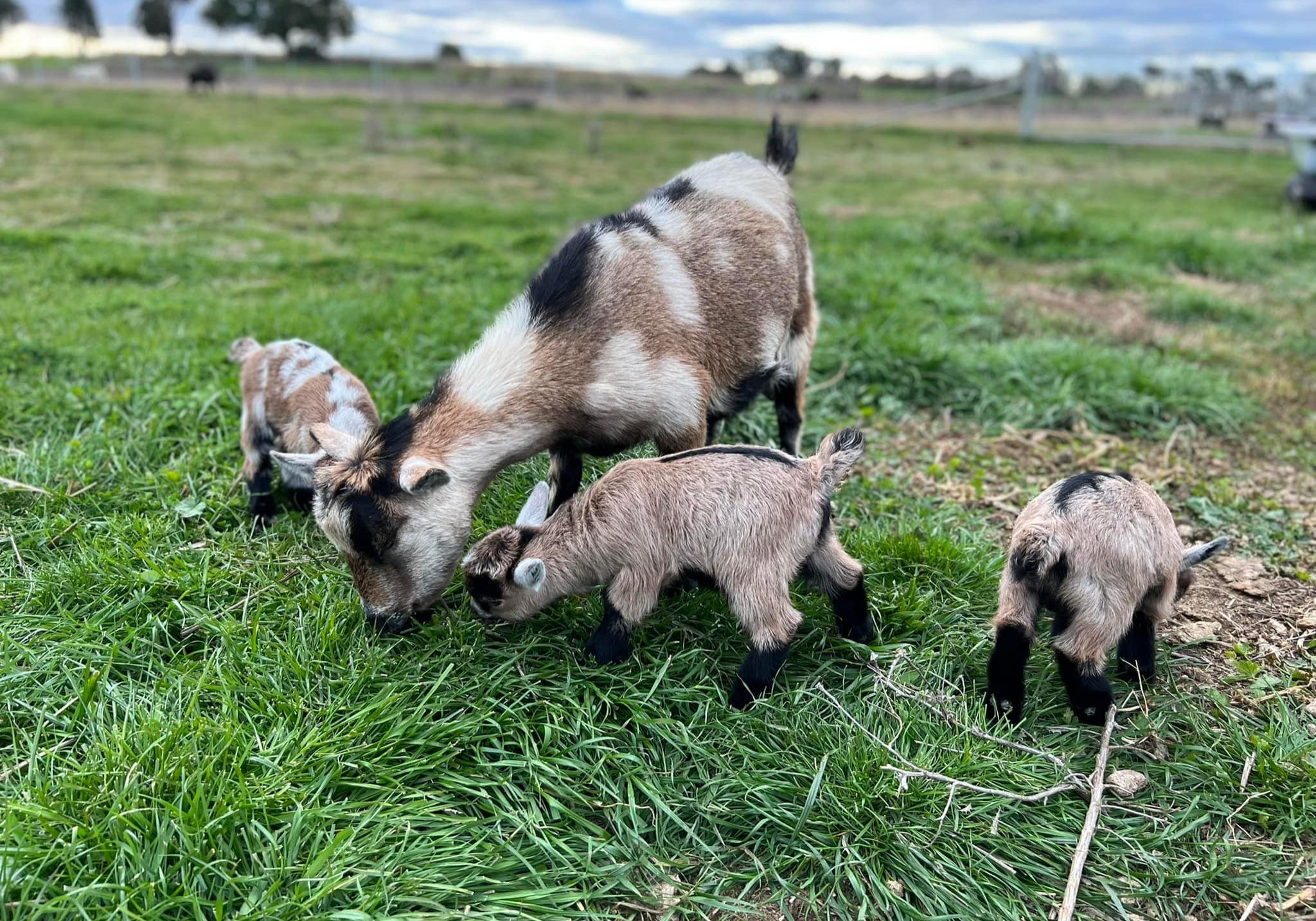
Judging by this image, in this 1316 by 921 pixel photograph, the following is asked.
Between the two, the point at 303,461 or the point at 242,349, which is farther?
the point at 242,349

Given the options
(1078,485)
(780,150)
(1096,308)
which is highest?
(780,150)

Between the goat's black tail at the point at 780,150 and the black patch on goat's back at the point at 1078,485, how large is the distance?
2.52m

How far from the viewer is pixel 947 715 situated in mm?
3238

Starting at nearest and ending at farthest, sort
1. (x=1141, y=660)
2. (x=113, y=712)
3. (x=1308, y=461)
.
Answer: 1. (x=113, y=712)
2. (x=1141, y=660)
3. (x=1308, y=461)

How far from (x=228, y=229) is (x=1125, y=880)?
1087 cm

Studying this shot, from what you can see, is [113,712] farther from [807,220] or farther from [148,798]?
[807,220]

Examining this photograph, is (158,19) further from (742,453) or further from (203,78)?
(742,453)

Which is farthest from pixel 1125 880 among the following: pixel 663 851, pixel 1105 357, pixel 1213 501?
pixel 1105 357

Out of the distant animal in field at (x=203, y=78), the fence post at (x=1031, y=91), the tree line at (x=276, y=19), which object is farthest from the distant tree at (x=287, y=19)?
the fence post at (x=1031, y=91)

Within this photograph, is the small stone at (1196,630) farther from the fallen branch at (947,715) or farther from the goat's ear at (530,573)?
the goat's ear at (530,573)

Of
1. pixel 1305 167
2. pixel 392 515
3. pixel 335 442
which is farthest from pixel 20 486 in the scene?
pixel 1305 167

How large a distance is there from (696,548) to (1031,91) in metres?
26.3

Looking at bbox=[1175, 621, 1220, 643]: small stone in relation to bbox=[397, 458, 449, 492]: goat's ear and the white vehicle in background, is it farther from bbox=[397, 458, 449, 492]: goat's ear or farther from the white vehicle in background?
the white vehicle in background

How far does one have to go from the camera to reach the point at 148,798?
2.69m
